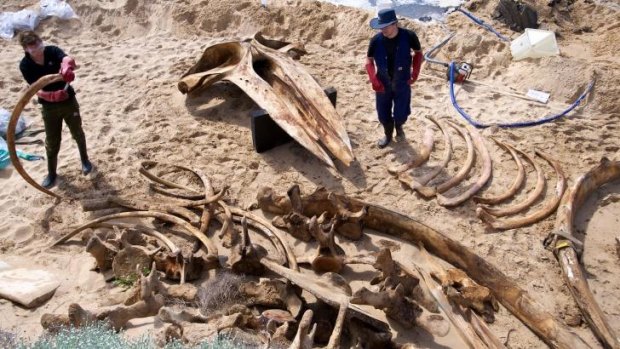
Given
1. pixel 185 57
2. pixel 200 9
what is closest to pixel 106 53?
pixel 185 57

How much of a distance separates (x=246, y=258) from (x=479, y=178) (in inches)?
112

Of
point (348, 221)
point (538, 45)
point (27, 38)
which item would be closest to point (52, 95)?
point (27, 38)

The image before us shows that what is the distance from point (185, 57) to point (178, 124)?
2116 mm

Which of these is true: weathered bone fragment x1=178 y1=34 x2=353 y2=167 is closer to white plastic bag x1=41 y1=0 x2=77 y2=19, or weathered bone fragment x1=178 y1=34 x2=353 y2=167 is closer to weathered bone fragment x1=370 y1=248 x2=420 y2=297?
weathered bone fragment x1=370 y1=248 x2=420 y2=297

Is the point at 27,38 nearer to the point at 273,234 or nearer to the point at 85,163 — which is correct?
the point at 85,163

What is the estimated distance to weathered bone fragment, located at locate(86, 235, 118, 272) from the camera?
3768mm

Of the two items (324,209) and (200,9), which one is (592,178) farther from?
(200,9)

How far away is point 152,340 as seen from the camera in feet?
9.62

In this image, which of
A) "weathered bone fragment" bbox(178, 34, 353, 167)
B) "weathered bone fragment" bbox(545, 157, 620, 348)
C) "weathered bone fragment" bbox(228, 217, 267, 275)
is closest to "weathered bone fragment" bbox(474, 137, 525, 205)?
"weathered bone fragment" bbox(545, 157, 620, 348)

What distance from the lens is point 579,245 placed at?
13.2 ft

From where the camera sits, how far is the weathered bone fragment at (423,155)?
17.7 ft

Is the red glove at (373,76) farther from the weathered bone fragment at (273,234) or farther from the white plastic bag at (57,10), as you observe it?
the white plastic bag at (57,10)

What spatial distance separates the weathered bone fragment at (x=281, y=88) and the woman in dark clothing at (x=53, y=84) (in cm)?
198

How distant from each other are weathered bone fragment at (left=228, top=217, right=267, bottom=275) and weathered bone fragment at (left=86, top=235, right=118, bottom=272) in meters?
0.98
